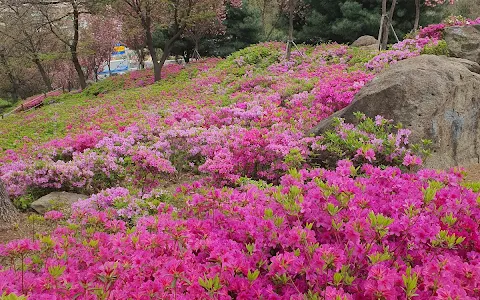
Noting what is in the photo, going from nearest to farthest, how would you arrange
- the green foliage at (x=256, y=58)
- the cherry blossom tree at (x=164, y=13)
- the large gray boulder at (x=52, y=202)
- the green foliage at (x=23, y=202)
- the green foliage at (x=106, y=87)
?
the large gray boulder at (x=52, y=202) → the green foliage at (x=23, y=202) → the green foliage at (x=256, y=58) → the cherry blossom tree at (x=164, y=13) → the green foliage at (x=106, y=87)

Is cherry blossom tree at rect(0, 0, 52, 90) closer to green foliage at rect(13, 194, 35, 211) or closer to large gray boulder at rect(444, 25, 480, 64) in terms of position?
green foliage at rect(13, 194, 35, 211)

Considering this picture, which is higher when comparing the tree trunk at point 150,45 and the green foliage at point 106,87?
the tree trunk at point 150,45

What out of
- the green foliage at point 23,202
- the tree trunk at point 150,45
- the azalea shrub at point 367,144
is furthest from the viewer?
the tree trunk at point 150,45

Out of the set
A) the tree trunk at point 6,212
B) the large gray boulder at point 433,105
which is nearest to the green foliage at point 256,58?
the large gray boulder at point 433,105

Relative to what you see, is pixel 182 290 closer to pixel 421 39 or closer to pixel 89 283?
pixel 89 283

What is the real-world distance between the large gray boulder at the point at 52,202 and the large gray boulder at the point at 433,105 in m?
4.19

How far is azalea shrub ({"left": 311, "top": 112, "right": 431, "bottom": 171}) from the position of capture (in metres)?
5.27

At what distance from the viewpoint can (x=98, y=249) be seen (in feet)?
9.10

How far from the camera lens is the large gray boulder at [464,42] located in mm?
9453

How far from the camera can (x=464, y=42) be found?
9609 millimetres

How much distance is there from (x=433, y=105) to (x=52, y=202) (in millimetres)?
5975

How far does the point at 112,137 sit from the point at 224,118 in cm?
253

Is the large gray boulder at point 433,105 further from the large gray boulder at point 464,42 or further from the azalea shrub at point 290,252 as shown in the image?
the large gray boulder at point 464,42

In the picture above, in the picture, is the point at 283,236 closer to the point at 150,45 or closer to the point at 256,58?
the point at 256,58
